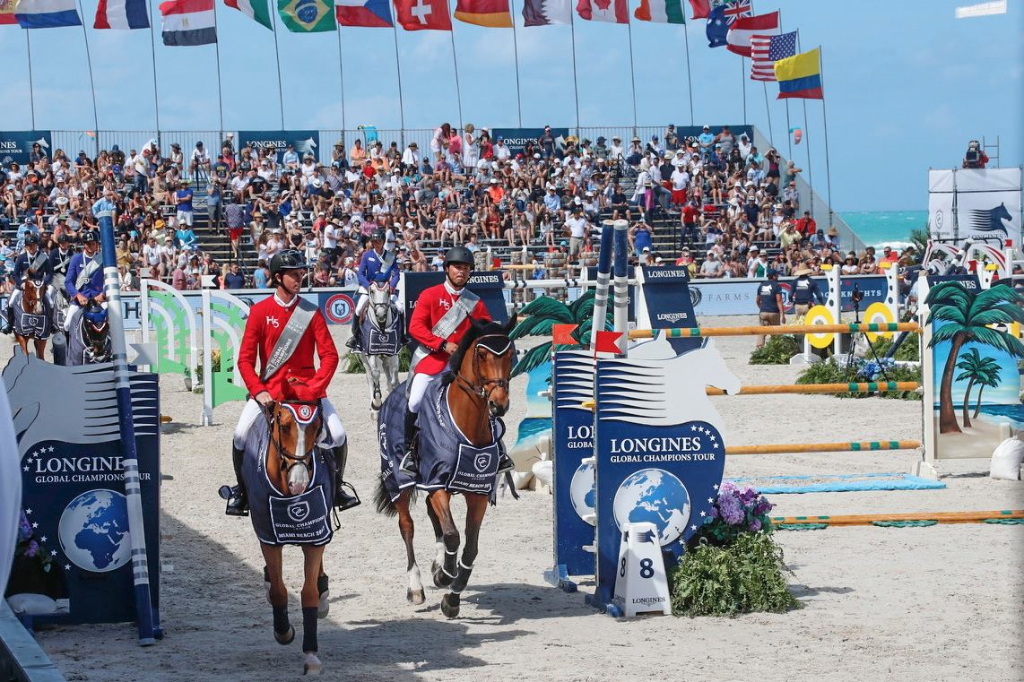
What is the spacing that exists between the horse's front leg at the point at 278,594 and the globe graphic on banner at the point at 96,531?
981mm

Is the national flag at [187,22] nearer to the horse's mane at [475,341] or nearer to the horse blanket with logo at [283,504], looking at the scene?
the horse's mane at [475,341]

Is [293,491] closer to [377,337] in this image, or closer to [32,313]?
[377,337]

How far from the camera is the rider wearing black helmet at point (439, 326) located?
780 cm

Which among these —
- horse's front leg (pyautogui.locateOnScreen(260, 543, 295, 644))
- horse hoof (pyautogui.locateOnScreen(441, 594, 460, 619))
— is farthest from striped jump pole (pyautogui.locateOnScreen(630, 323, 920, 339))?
horse's front leg (pyautogui.locateOnScreen(260, 543, 295, 644))

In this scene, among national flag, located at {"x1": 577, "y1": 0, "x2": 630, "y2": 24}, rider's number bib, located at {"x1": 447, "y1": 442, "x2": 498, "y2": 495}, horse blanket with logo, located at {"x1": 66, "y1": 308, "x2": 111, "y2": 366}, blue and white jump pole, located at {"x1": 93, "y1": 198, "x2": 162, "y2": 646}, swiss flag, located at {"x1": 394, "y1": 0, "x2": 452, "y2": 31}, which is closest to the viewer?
blue and white jump pole, located at {"x1": 93, "y1": 198, "x2": 162, "y2": 646}

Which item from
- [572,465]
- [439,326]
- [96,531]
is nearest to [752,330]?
[572,465]

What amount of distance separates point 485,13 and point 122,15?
10505 mm

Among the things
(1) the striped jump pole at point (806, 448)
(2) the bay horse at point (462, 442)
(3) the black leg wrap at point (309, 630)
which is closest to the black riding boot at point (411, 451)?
(2) the bay horse at point (462, 442)

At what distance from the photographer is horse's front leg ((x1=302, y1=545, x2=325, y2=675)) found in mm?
6184

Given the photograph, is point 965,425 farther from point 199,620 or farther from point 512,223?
point 512,223

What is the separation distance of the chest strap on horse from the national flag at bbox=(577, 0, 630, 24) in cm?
3552

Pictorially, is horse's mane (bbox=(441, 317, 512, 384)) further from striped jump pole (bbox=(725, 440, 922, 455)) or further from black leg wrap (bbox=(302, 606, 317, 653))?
striped jump pole (bbox=(725, 440, 922, 455))

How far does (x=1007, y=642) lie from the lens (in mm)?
6559

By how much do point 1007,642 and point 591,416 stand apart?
2.87 metres
